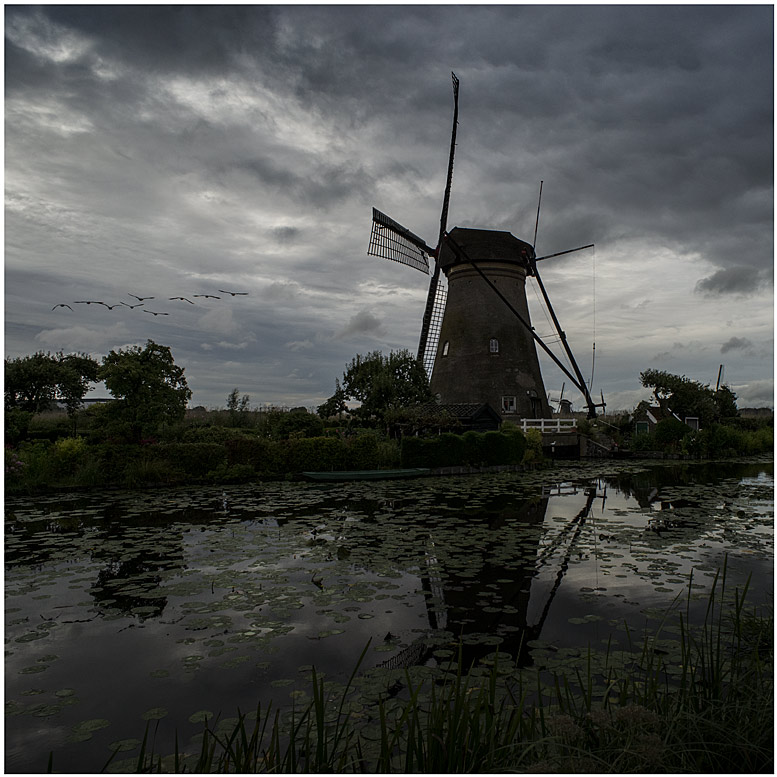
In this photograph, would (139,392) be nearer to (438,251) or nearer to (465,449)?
(465,449)

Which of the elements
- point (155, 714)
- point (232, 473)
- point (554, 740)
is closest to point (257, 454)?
point (232, 473)

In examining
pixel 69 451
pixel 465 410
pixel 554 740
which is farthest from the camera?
pixel 465 410

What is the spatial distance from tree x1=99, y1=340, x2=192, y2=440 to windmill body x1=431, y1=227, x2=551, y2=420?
538 inches

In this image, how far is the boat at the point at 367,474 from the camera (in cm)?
1417

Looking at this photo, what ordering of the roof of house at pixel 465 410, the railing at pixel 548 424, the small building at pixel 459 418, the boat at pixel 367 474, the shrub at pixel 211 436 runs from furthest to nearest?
the railing at pixel 548 424, the roof of house at pixel 465 410, the small building at pixel 459 418, the shrub at pixel 211 436, the boat at pixel 367 474

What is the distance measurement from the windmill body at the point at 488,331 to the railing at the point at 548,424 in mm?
628

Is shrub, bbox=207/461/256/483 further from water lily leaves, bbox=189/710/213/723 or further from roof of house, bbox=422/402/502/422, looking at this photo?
water lily leaves, bbox=189/710/213/723

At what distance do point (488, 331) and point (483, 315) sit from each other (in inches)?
30.5

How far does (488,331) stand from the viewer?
24375 millimetres

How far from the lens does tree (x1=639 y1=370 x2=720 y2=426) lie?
32656 mm

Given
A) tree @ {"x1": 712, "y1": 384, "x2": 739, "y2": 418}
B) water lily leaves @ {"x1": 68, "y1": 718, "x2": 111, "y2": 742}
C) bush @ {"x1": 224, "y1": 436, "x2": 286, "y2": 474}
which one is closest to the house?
tree @ {"x1": 712, "y1": 384, "x2": 739, "y2": 418}

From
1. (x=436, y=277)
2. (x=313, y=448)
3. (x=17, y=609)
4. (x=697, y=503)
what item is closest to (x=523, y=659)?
(x=17, y=609)

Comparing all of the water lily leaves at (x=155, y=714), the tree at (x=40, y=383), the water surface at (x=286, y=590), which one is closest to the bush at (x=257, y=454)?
the water surface at (x=286, y=590)

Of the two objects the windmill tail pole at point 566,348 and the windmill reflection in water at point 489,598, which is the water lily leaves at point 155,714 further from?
the windmill tail pole at point 566,348
